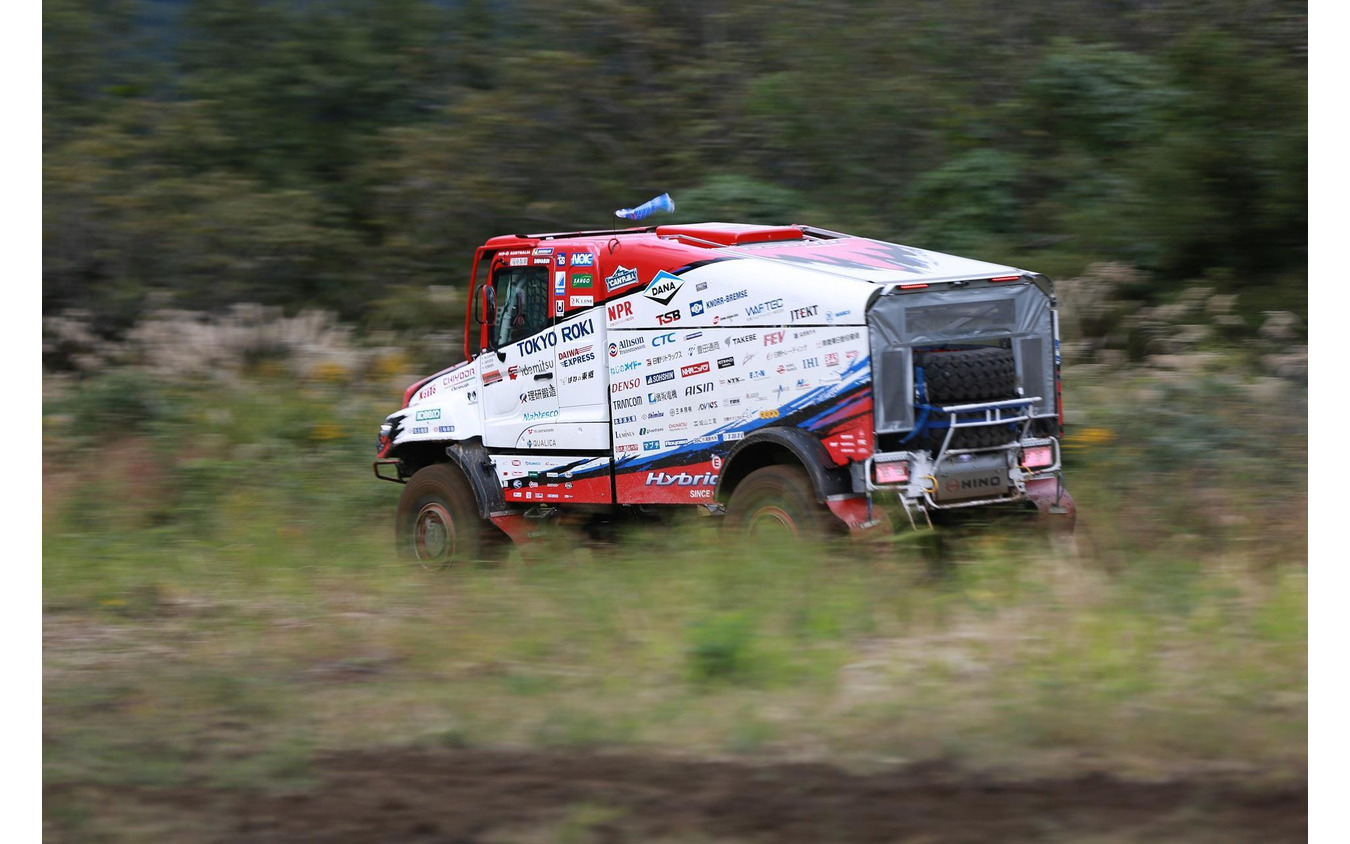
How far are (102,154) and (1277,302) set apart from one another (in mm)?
Answer: 15631

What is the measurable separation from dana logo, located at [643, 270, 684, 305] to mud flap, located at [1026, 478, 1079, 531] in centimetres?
268

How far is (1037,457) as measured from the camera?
28.5 ft

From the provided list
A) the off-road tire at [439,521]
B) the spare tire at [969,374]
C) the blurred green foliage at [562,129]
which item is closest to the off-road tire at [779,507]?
the spare tire at [969,374]

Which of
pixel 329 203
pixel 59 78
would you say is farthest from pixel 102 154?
pixel 329 203

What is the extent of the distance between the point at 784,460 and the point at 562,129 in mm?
12399

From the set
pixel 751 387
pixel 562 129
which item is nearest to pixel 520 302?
pixel 751 387

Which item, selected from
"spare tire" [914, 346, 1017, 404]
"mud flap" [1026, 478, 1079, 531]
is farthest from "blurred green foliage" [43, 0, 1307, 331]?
"spare tire" [914, 346, 1017, 404]

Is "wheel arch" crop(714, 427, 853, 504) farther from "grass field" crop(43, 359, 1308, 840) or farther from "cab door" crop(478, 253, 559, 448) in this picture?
"cab door" crop(478, 253, 559, 448)

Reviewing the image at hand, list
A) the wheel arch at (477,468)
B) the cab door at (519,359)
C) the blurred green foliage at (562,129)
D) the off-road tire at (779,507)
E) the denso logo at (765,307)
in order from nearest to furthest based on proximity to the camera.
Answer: the off-road tire at (779,507), the denso logo at (765,307), the cab door at (519,359), the wheel arch at (477,468), the blurred green foliage at (562,129)

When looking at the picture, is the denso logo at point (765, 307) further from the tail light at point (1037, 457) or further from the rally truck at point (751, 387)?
the tail light at point (1037, 457)

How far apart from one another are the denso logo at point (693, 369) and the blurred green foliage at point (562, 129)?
880cm

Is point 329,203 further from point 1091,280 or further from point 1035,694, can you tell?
point 1035,694

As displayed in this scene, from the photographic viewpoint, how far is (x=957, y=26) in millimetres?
20375

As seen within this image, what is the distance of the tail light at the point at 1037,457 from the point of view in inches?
340
